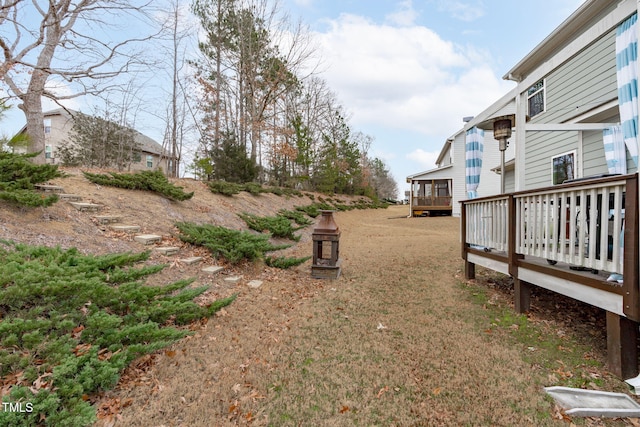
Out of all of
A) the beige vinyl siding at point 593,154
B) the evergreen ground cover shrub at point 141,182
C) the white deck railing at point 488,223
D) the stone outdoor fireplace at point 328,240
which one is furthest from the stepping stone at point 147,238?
the beige vinyl siding at point 593,154

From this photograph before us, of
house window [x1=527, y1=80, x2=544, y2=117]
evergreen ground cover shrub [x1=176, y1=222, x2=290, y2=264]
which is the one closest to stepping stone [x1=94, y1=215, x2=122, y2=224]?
evergreen ground cover shrub [x1=176, y1=222, x2=290, y2=264]

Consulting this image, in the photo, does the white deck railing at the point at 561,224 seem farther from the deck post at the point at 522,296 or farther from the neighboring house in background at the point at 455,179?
the neighboring house in background at the point at 455,179

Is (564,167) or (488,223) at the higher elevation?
(564,167)

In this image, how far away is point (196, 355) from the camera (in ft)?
8.39

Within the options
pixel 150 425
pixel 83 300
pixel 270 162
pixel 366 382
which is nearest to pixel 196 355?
pixel 150 425

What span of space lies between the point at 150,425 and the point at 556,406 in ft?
8.86

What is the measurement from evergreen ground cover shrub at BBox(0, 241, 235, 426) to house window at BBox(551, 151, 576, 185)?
8.24 m

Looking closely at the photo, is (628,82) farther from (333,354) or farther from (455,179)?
(455,179)

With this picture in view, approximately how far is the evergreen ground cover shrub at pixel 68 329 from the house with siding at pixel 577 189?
3.52 meters

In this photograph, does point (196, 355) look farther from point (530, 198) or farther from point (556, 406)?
point (530, 198)

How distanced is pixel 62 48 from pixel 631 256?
1101 cm

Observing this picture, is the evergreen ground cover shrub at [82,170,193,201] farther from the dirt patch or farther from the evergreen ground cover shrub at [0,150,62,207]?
the evergreen ground cover shrub at [0,150,62,207]

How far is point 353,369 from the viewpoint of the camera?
246cm

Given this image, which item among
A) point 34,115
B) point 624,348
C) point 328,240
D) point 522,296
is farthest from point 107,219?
point 624,348
